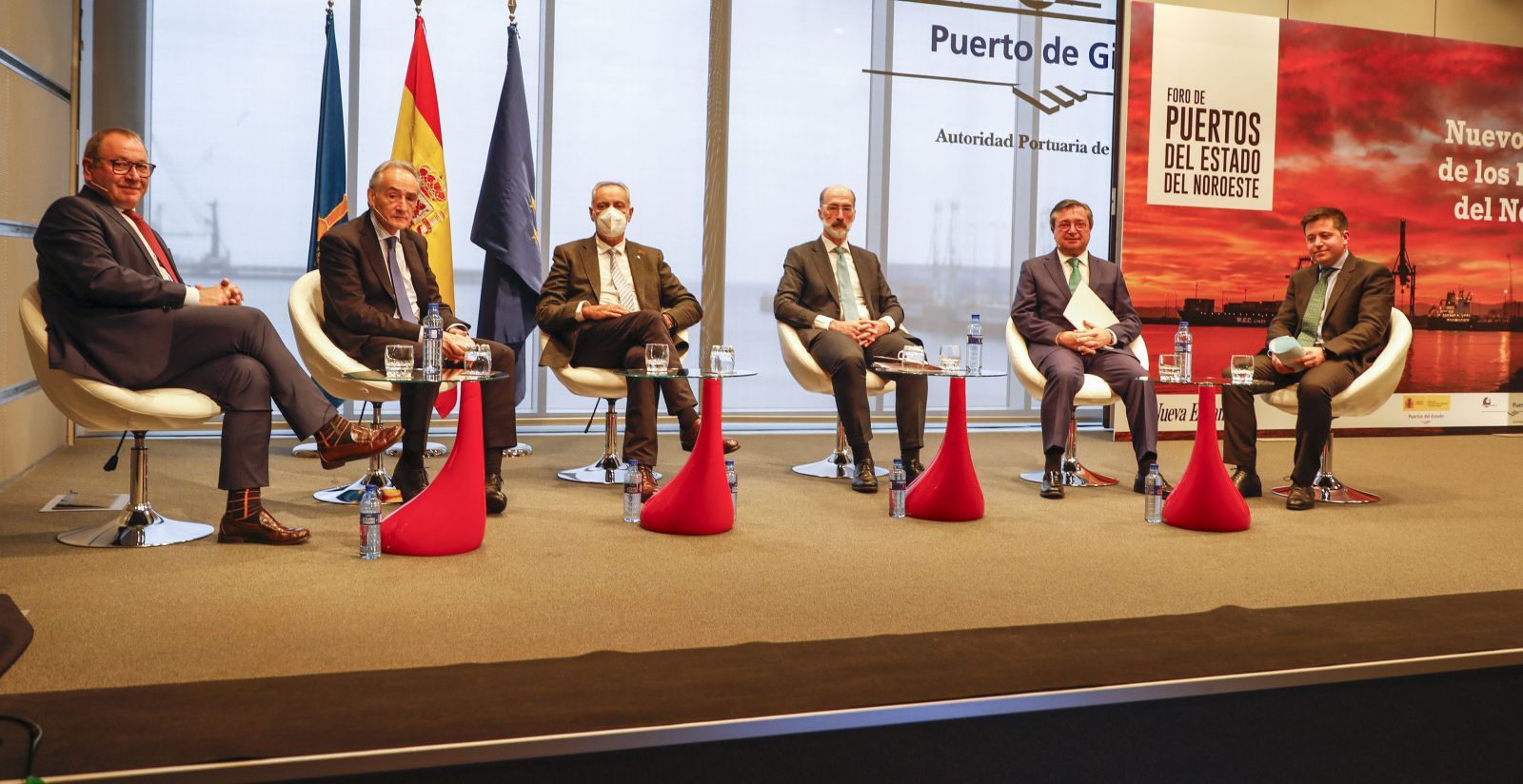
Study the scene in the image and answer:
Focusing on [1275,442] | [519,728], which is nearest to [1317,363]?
[1275,442]

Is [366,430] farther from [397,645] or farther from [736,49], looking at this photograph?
[736,49]

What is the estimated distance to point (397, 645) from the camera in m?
2.65

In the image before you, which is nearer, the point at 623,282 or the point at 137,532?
the point at 137,532

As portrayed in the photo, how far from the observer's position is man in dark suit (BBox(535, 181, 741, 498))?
4855 mm

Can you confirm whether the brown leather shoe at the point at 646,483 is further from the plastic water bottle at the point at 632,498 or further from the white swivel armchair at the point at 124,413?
the white swivel armchair at the point at 124,413

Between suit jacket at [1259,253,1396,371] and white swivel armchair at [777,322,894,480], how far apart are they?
5.70 feet

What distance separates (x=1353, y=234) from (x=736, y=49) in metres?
4.00

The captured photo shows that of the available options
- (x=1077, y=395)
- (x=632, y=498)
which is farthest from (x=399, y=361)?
(x=1077, y=395)

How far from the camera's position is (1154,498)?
14.5ft

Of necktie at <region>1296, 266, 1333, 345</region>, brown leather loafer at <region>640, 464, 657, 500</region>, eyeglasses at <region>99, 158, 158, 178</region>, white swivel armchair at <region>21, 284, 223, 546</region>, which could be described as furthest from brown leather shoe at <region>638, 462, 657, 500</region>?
necktie at <region>1296, 266, 1333, 345</region>

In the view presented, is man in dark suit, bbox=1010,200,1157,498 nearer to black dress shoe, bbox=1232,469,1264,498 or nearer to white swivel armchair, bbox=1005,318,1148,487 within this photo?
white swivel armchair, bbox=1005,318,1148,487

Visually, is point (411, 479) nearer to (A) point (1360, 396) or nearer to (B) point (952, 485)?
(B) point (952, 485)

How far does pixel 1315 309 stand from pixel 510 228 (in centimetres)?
379

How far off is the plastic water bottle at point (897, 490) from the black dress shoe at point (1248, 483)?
163 centimetres
